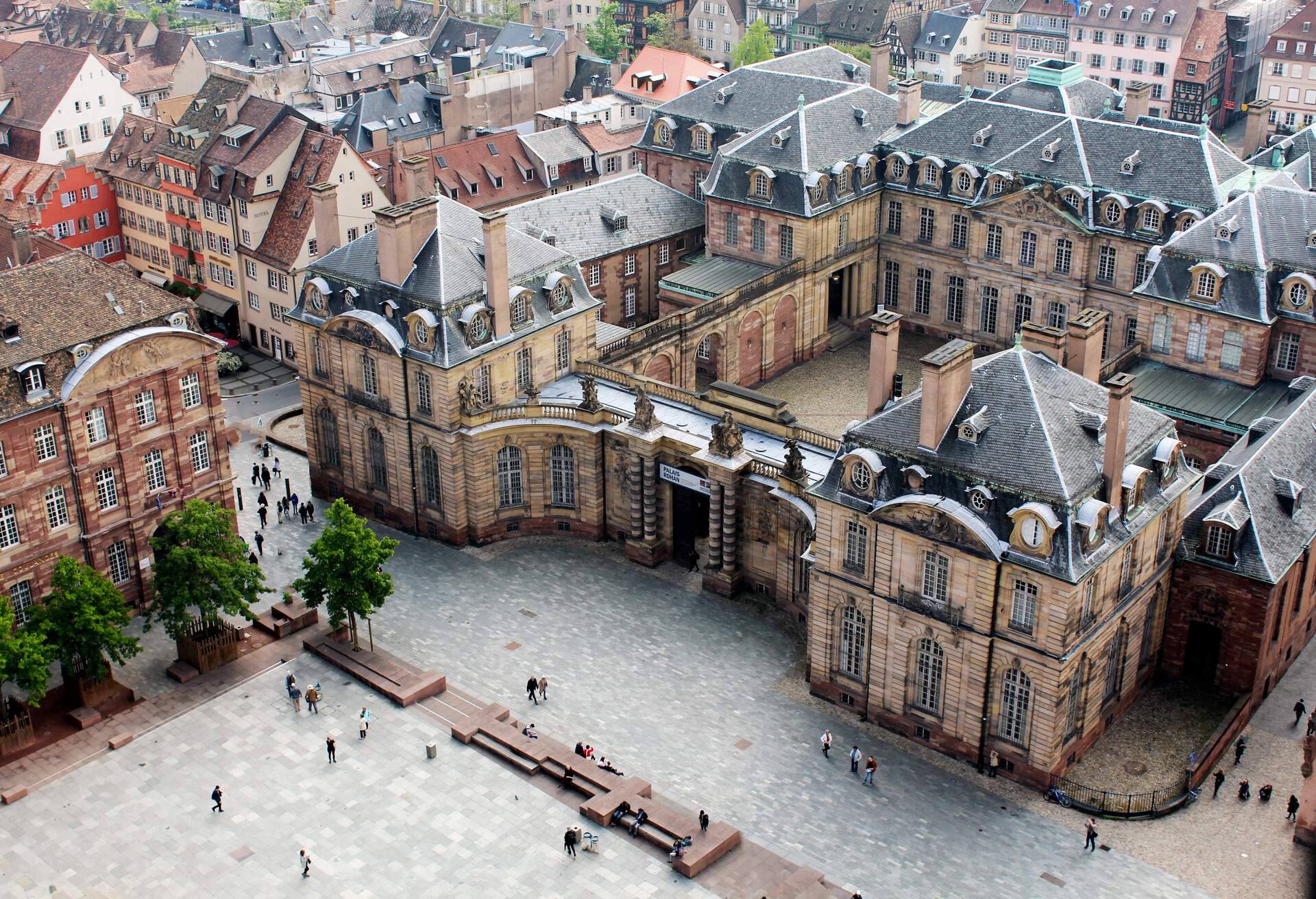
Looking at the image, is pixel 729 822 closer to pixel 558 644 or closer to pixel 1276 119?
pixel 558 644

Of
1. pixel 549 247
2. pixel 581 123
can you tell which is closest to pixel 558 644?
pixel 549 247

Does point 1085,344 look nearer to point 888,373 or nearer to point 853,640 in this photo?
point 888,373

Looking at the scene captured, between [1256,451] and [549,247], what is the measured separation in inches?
1594

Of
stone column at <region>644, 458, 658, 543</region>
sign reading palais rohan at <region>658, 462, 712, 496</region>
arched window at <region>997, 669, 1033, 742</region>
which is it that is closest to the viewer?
arched window at <region>997, 669, 1033, 742</region>

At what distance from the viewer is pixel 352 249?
92.8 meters

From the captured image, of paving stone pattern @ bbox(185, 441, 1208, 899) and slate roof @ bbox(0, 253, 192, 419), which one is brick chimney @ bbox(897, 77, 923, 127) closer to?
paving stone pattern @ bbox(185, 441, 1208, 899)

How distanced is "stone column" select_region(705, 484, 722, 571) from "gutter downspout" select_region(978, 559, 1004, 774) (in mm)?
19561

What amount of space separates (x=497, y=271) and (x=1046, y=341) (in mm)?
31423

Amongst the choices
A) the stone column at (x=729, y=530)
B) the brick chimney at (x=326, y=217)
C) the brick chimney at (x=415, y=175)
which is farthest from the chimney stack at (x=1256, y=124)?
the brick chimney at (x=326, y=217)

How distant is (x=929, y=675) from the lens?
7538cm

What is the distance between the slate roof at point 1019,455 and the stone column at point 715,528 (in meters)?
13.1

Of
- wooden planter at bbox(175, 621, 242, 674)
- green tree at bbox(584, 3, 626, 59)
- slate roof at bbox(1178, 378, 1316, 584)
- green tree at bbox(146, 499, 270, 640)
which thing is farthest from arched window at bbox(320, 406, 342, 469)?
green tree at bbox(584, 3, 626, 59)

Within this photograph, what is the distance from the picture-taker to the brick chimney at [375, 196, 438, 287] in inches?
3474

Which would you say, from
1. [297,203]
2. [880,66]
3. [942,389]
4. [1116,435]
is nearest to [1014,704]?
[1116,435]
